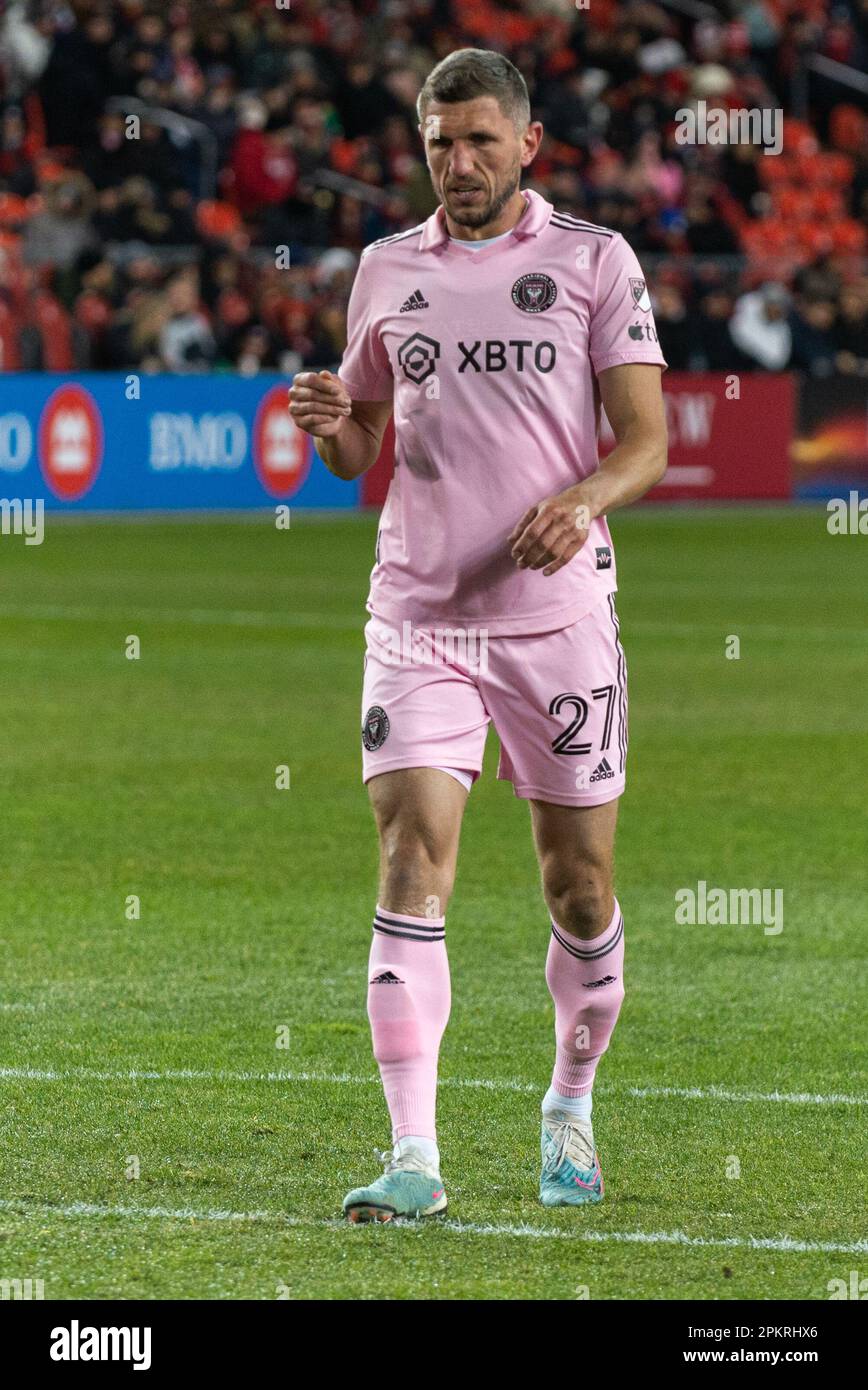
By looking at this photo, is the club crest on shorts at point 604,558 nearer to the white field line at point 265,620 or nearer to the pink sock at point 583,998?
the pink sock at point 583,998

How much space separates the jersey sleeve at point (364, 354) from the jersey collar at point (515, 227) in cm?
16

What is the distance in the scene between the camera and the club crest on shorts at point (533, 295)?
5254 millimetres

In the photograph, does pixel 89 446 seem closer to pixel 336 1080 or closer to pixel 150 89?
pixel 150 89

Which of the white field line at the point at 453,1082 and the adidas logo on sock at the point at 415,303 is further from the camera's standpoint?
the white field line at the point at 453,1082

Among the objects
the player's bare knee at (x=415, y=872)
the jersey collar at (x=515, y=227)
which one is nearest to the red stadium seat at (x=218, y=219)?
the jersey collar at (x=515, y=227)

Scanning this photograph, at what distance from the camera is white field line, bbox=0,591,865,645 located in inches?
659

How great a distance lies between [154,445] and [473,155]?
19.5 m

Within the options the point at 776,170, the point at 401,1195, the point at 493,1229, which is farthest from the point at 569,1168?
the point at 776,170

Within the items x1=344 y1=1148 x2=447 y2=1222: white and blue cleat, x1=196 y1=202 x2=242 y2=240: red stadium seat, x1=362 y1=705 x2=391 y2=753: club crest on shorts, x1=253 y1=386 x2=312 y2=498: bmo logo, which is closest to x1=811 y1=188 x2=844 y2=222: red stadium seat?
x1=196 y1=202 x2=242 y2=240: red stadium seat

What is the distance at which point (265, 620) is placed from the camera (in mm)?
17188

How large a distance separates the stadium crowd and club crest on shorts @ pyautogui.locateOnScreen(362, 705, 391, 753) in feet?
54.7

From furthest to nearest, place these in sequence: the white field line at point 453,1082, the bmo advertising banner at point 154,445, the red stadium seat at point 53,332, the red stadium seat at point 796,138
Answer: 1. the red stadium seat at point 796,138
2. the red stadium seat at point 53,332
3. the bmo advertising banner at point 154,445
4. the white field line at point 453,1082

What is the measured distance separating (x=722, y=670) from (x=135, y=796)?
5268 millimetres

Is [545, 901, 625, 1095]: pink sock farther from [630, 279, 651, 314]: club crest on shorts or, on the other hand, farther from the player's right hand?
[630, 279, 651, 314]: club crest on shorts
